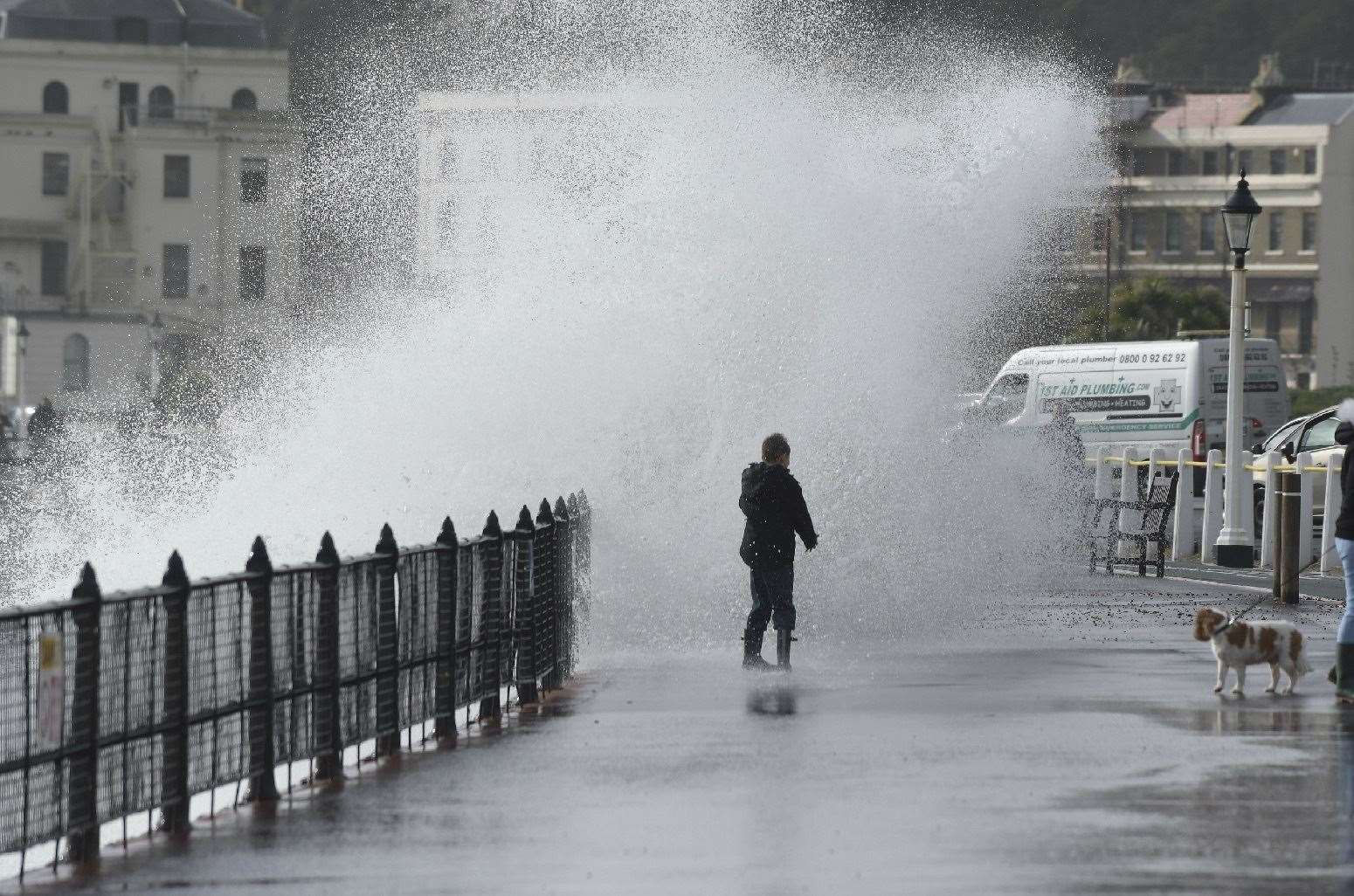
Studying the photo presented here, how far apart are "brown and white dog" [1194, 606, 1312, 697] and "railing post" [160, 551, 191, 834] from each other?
7013 millimetres

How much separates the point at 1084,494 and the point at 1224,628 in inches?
886

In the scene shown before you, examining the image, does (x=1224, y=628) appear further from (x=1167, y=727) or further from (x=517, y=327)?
(x=517, y=327)

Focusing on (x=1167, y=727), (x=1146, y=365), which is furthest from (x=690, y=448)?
(x=1146, y=365)

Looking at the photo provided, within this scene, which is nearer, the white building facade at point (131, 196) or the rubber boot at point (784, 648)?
the rubber boot at point (784, 648)

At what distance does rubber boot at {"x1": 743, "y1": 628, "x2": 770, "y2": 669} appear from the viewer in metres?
19.2

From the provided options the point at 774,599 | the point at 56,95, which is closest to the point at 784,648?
the point at 774,599

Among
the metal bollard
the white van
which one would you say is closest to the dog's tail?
the metal bollard

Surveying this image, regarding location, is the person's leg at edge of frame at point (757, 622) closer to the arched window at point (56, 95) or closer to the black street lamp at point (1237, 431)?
the black street lamp at point (1237, 431)

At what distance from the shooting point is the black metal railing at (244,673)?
1062 cm

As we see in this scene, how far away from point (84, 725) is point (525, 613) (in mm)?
6528

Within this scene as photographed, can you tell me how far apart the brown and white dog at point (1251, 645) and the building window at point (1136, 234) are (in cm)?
12077

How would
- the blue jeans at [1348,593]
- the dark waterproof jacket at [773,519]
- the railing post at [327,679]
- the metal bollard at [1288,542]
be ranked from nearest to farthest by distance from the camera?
the railing post at [327,679], the blue jeans at [1348,593], the dark waterproof jacket at [773,519], the metal bollard at [1288,542]

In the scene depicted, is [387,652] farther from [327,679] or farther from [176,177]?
[176,177]

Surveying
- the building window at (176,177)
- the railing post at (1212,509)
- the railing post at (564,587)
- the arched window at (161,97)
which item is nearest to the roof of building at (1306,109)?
the arched window at (161,97)
